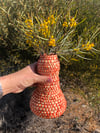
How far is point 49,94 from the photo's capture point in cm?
177

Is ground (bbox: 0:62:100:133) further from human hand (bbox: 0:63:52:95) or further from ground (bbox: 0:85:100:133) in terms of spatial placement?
human hand (bbox: 0:63:52:95)

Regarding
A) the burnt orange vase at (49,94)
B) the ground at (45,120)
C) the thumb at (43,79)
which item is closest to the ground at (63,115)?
the ground at (45,120)

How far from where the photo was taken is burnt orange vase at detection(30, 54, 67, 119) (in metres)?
1.67

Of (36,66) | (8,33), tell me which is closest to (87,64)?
(36,66)

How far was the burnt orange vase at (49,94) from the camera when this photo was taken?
5.48 ft

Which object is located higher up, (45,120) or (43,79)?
(43,79)

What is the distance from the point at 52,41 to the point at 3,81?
679mm

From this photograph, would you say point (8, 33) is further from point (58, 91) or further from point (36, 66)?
point (58, 91)

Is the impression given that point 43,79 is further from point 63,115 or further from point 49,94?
point 63,115

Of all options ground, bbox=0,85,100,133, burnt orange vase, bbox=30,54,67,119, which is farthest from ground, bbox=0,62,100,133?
burnt orange vase, bbox=30,54,67,119

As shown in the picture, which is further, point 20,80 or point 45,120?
point 45,120

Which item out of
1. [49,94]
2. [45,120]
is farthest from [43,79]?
[45,120]

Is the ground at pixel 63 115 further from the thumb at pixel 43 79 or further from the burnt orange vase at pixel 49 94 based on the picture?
the thumb at pixel 43 79

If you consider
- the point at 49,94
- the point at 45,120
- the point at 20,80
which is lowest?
the point at 45,120
